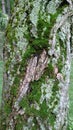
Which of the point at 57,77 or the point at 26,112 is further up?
the point at 57,77

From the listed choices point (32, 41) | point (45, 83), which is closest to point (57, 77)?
point (45, 83)

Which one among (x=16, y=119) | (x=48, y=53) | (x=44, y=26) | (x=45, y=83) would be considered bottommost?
(x=16, y=119)

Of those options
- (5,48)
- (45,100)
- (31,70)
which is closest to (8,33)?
(5,48)

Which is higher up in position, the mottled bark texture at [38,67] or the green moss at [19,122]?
the mottled bark texture at [38,67]

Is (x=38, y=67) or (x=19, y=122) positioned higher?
(x=38, y=67)

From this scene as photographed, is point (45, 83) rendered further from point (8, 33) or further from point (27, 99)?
point (8, 33)

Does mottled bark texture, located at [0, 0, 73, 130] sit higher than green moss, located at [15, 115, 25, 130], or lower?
higher
